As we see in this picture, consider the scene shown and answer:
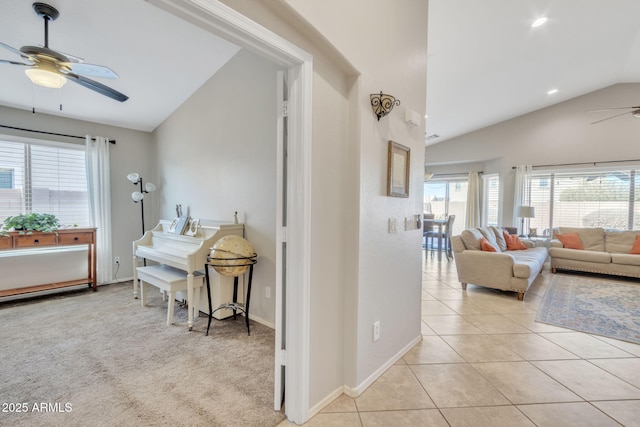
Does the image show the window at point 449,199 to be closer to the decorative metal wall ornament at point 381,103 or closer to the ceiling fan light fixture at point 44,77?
the decorative metal wall ornament at point 381,103

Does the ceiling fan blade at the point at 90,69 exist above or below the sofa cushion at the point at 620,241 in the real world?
above

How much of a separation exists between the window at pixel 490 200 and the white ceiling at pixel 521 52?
1974mm

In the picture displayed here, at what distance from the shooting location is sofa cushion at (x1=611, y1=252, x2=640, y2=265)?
4820mm

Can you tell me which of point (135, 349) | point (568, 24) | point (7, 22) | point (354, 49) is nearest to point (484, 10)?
point (568, 24)

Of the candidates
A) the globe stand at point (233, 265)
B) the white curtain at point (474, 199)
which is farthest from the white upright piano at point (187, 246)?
the white curtain at point (474, 199)

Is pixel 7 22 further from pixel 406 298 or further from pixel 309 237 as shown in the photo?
pixel 406 298

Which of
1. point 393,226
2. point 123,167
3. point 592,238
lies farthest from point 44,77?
point 592,238

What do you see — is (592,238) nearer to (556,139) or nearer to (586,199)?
(586,199)

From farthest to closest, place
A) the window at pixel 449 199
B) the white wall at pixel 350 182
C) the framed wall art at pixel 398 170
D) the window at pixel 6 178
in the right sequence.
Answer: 1. the window at pixel 449 199
2. the window at pixel 6 178
3. the framed wall art at pixel 398 170
4. the white wall at pixel 350 182

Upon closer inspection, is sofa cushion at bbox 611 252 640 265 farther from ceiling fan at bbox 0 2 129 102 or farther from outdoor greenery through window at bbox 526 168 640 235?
ceiling fan at bbox 0 2 129 102

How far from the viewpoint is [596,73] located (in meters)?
5.11

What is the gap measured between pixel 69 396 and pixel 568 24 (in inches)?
248

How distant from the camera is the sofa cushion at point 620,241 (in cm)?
517

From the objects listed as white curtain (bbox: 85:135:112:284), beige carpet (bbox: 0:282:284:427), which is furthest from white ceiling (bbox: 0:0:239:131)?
beige carpet (bbox: 0:282:284:427)
